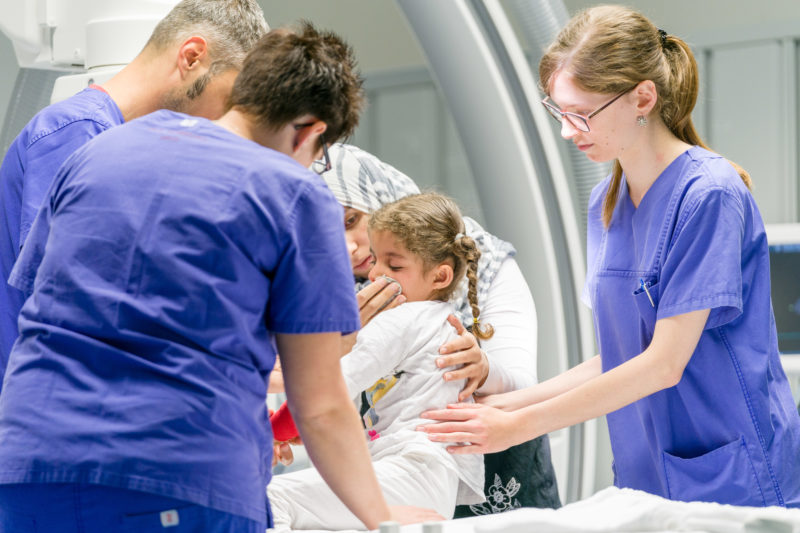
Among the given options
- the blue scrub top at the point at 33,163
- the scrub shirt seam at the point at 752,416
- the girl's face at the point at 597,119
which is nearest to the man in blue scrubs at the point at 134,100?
the blue scrub top at the point at 33,163

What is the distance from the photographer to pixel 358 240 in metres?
2.40

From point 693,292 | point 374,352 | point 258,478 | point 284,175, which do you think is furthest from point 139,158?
point 693,292

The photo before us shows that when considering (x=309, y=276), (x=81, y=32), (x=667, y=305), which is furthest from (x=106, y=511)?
(x=81, y=32)

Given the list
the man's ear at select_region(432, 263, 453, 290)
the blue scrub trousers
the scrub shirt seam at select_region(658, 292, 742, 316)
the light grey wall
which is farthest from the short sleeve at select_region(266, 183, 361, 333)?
the light grey wall

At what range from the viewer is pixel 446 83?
3.26m

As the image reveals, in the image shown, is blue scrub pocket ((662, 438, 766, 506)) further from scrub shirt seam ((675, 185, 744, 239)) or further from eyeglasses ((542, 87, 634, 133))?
eyeglasses ((542, 87, 634, 133))

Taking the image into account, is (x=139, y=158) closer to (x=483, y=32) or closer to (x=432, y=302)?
(x=432, y=302)

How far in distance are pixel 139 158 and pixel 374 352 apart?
2.81 ft

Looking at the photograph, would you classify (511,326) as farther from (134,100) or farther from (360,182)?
(134,100)

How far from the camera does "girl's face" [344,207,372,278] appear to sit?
93.7 inches

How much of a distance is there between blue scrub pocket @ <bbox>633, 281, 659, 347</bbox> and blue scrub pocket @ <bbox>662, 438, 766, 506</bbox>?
25cm

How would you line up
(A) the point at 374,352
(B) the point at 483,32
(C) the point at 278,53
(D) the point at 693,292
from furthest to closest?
(B) the point at 483,32 → (A) the point at 374,352 → (D) the point at 693,292 → (C) the point at 278,53

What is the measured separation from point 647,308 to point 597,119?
0.38 m

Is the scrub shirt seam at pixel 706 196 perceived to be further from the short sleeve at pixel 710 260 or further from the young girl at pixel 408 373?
the young girl at pixel 408 373
